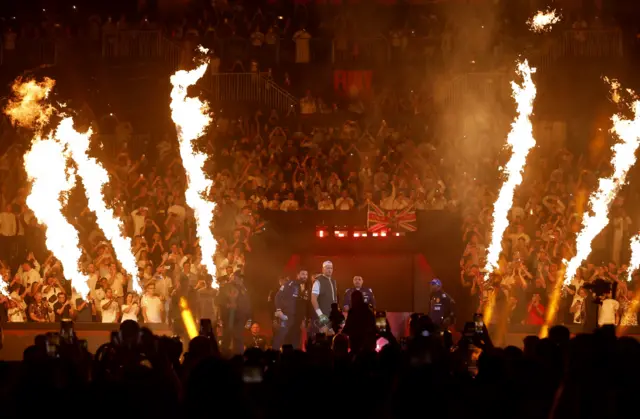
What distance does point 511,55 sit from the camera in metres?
29.7

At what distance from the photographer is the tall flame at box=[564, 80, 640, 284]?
2212cm

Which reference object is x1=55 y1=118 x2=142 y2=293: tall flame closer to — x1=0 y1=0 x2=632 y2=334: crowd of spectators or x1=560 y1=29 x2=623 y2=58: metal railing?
x1=0 y1=0 x2=632 y2=334: crowd of spectators

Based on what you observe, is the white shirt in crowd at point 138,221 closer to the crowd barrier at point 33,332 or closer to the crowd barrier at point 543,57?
the crowd barrier at point 33,332

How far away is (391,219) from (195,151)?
7519 mm

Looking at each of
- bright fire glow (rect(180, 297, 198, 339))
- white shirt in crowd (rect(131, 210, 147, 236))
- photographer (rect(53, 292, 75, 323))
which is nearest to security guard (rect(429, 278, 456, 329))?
bright fire glow (rect(180, 297, 198, 339))

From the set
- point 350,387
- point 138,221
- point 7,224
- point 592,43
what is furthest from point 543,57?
point 350,387

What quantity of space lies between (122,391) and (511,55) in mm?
26214

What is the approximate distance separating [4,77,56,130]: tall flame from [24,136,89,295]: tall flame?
2.03 metres

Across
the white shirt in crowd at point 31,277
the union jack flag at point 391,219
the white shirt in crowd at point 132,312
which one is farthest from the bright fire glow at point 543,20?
the white shirt in crowd at point 31,277

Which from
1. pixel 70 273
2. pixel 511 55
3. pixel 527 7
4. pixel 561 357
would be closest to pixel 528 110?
pixel 511 55

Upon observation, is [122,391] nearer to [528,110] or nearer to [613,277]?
[613,277]

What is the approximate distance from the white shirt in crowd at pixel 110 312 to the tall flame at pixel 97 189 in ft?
2.86

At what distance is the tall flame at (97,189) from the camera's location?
21953mm

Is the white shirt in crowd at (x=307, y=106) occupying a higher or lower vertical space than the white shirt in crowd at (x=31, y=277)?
higher
